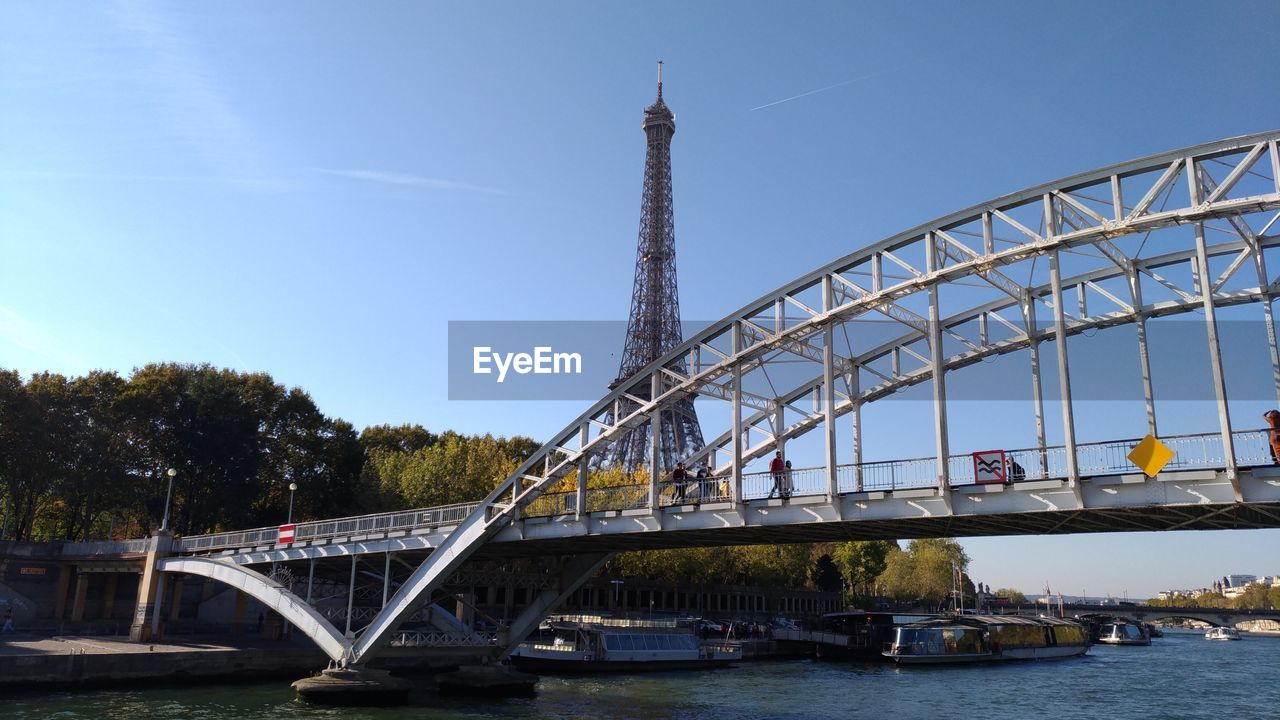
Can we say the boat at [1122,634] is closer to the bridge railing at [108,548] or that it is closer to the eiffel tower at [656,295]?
the eiffel tower at [656,295]

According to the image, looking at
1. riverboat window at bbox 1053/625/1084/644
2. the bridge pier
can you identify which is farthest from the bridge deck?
riverboat window at bbox 1053/625/1084/644

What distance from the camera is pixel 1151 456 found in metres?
19.8

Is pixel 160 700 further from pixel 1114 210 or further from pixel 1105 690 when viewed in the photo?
pixel 1105 690

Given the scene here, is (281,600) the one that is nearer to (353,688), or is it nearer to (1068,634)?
(353,688)

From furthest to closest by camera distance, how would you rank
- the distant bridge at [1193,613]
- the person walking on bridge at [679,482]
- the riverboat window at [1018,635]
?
the distant bridge at [1193,613] < the riverboat window at [1018,635] < the person walking on bridge at [679,482]

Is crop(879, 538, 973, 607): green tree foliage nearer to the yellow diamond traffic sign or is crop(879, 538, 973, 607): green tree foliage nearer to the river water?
the river water

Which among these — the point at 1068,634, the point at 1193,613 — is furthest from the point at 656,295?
the point at 1193,613

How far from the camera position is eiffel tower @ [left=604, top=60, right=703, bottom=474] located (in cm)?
7812

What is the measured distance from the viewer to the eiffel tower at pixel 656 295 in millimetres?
78125

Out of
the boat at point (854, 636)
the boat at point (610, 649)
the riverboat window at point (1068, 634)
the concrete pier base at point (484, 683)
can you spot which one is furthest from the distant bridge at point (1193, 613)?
the concrete pier base at point (484, 683)

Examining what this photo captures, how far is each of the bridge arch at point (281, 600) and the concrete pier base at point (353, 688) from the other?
0.97 m

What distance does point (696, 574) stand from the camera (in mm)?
69688

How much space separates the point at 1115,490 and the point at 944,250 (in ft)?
26.9

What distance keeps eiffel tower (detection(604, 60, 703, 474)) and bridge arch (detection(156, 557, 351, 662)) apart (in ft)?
127
